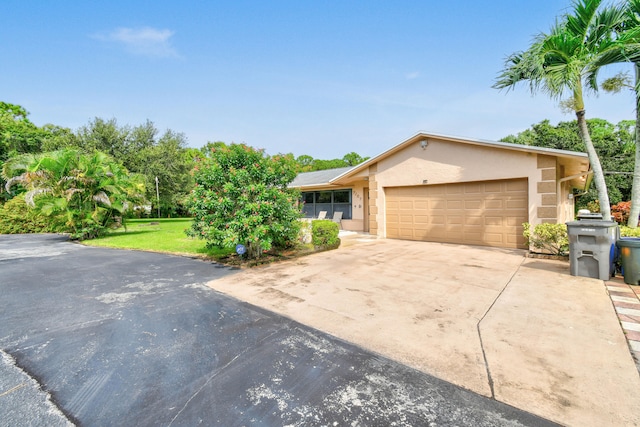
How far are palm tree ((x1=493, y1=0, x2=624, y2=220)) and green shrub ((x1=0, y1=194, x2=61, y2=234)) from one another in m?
25.6

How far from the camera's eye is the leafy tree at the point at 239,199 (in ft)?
22.8

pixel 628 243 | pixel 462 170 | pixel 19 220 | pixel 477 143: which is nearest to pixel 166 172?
pixel 19 220

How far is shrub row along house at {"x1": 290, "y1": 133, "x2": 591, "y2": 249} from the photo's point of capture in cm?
888

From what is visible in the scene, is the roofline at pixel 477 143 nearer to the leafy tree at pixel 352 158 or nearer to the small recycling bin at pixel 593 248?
the small recycling bin at pixel 593 248

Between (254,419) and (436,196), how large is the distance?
1065cm

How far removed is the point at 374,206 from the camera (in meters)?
12.8

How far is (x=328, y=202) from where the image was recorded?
17.2m

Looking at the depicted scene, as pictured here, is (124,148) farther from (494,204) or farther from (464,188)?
(494,204)

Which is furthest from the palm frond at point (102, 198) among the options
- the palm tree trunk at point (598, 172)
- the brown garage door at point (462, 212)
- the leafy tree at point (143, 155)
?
the palm tree trunk at point (598, 172)

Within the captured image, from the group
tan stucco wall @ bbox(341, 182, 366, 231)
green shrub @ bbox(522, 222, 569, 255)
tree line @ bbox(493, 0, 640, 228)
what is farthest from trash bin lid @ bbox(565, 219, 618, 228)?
tan stucco wall @ bbox(341, 182, 366, 231)

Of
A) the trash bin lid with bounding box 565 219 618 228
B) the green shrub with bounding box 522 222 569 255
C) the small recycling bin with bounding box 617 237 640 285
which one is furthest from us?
the green shrub with bounding box 522 222 569 255

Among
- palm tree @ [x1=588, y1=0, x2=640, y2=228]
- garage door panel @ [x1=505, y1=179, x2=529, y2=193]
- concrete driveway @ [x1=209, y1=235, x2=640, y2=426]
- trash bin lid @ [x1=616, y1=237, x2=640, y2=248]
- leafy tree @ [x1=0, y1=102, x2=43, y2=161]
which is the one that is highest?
leafy tree @ [x1=0, y1=102, x2=43, y2=161]

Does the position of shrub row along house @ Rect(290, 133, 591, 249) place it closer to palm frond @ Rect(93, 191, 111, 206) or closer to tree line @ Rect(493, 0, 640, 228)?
tree line @ Rect(493, 0, 640, 228)

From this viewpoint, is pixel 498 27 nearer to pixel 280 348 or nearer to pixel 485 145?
pixel 485 145
